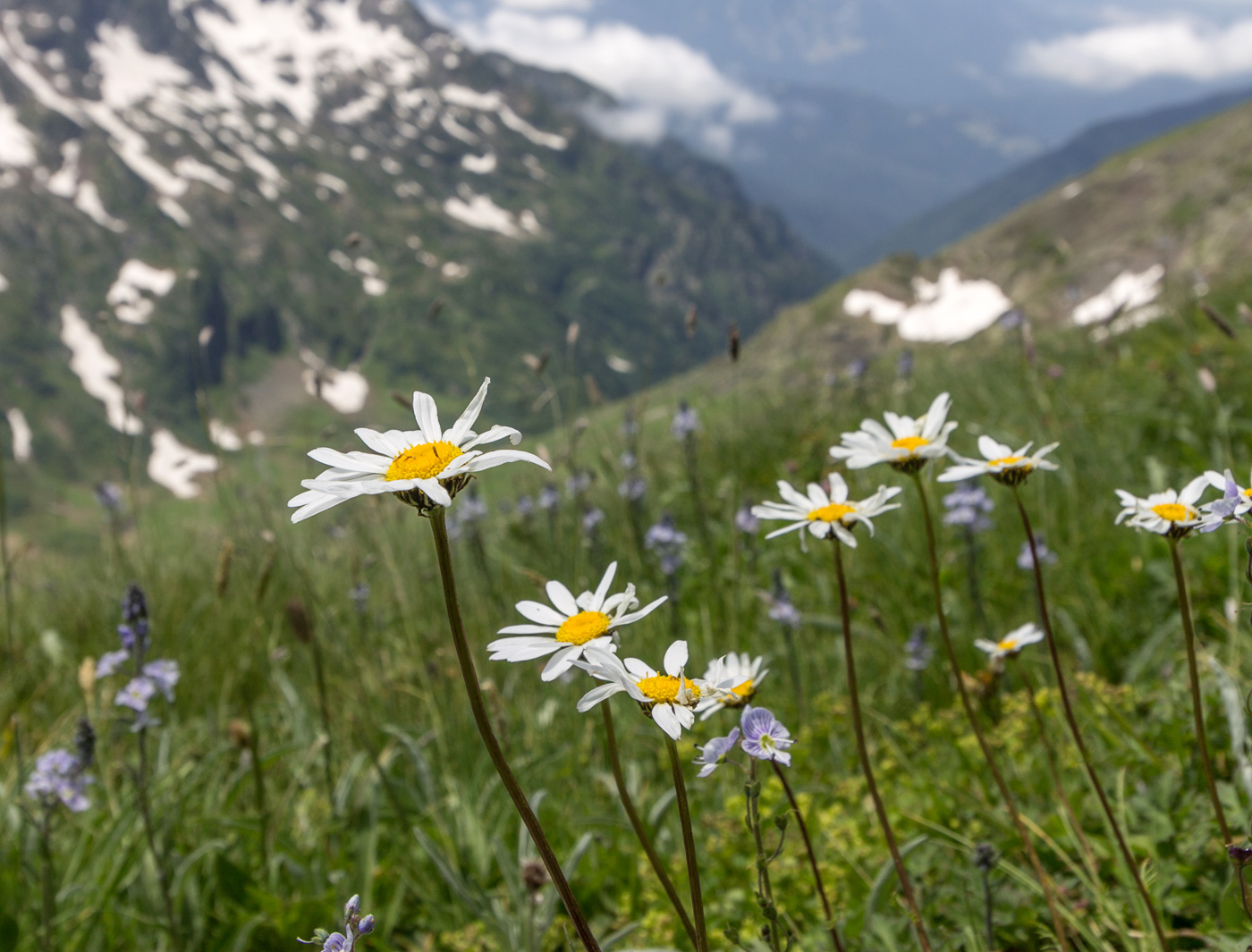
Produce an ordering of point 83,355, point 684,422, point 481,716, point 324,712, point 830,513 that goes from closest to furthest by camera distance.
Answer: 1. point 481,716
2. point 830,513
3. point 324,712
4. point 684,422
5. point 83,355

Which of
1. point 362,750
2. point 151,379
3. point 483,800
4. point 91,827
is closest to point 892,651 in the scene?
point 483,800

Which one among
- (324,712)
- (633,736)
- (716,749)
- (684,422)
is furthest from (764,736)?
(684,422)

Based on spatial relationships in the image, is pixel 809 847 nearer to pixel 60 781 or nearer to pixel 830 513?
pixel 830 513

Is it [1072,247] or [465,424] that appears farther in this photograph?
[1072,247]

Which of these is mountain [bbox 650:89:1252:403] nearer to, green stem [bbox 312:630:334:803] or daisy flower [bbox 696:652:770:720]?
green stem [bbox 312:630:334:803]

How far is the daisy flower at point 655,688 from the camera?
36.4 inches

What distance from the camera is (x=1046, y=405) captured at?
488 centimetres

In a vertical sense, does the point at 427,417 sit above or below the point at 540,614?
above

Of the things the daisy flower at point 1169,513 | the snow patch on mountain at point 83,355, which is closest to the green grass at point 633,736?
the daisy flower at point 1169,513

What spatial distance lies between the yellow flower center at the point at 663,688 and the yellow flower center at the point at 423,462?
348mm

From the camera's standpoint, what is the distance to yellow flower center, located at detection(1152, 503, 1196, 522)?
1286 mm

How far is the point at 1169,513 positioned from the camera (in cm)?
130

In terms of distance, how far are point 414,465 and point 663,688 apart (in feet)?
1.34

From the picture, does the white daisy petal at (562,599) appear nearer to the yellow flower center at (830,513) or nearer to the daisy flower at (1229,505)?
the yellow flower center at (830,513)
